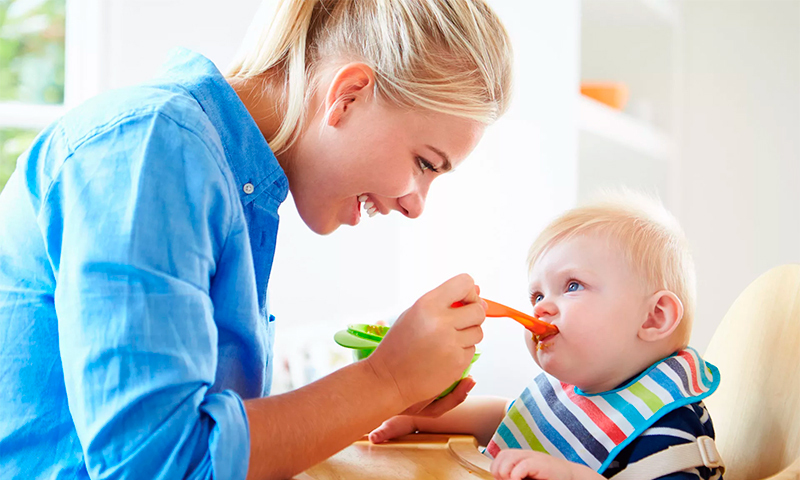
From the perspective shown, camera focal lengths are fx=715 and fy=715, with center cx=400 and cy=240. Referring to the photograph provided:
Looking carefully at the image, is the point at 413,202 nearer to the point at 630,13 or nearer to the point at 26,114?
the point at 26,114

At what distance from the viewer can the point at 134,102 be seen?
2.55ft

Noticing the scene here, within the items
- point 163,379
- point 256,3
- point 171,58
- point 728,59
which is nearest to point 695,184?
point 728,59

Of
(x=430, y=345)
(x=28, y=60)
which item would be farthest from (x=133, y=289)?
(x=28, y=60)

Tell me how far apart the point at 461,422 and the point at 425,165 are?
0.47 meters

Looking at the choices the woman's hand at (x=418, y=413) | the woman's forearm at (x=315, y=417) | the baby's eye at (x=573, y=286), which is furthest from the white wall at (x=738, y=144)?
the woman's forearm at (x=315, y=417)

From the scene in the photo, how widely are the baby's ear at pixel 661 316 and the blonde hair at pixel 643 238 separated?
2cm

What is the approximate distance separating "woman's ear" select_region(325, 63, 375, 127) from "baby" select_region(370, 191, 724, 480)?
415mm

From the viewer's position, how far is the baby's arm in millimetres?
1119

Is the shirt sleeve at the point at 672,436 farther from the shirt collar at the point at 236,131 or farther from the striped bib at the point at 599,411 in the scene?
the shirt collar at the point at 236,131

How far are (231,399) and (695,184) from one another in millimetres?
2932

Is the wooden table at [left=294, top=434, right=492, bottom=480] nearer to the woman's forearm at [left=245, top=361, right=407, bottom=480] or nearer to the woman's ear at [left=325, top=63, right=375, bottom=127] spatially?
the woman's forearm at [left=245, top=361, right=407, bottom=480]

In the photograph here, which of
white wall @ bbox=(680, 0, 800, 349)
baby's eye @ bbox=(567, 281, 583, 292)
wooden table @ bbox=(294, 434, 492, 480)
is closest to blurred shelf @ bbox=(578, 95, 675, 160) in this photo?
white wall @ bbox=(680, 0, 800, 349)

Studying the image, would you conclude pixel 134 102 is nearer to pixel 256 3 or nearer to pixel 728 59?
pixel 256 3

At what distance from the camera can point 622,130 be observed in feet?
8.54
